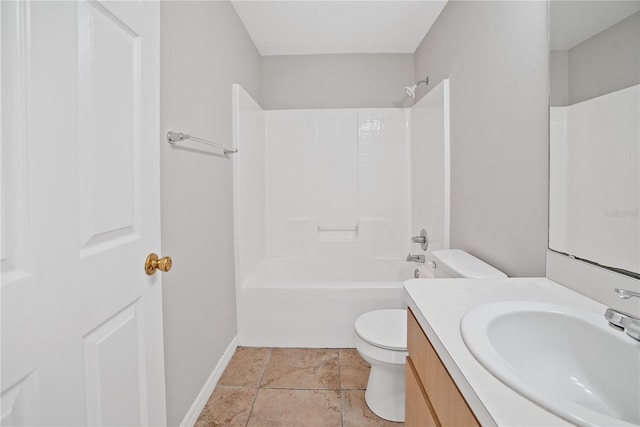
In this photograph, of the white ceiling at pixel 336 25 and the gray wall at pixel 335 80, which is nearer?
the white ceiling at pixel 336 25

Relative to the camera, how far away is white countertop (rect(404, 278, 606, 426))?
18.3 inches

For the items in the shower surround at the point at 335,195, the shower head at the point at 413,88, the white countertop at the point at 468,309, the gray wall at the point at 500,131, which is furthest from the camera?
the shower surround at the point at 335,195

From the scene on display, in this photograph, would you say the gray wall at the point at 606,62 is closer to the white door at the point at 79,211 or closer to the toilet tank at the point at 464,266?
the toilet tank at the point at 464,266

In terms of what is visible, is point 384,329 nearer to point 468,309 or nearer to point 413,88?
point 468,309

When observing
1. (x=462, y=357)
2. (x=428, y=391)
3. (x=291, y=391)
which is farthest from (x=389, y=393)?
(x=462, y=357)

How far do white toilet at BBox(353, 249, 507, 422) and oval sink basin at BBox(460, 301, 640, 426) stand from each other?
2.03ft

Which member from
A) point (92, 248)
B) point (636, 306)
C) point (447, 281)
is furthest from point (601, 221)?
point (92, 248)

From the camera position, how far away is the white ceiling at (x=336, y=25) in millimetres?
2137

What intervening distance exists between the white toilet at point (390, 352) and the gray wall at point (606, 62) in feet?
2.56

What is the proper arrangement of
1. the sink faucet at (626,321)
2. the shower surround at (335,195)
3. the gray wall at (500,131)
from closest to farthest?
the sink faucet at (626,321) → the gray wall at (500,131) → the shower surround at (335,195)

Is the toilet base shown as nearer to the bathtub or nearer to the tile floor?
the tile floor

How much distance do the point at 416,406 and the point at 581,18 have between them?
4.14 ft

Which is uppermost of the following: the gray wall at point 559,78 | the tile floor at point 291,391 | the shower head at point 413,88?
the shower head at point 413,88

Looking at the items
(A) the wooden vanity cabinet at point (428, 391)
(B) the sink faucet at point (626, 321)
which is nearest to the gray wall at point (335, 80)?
(A) the wooden vanity cabinet at point (428, 391)
